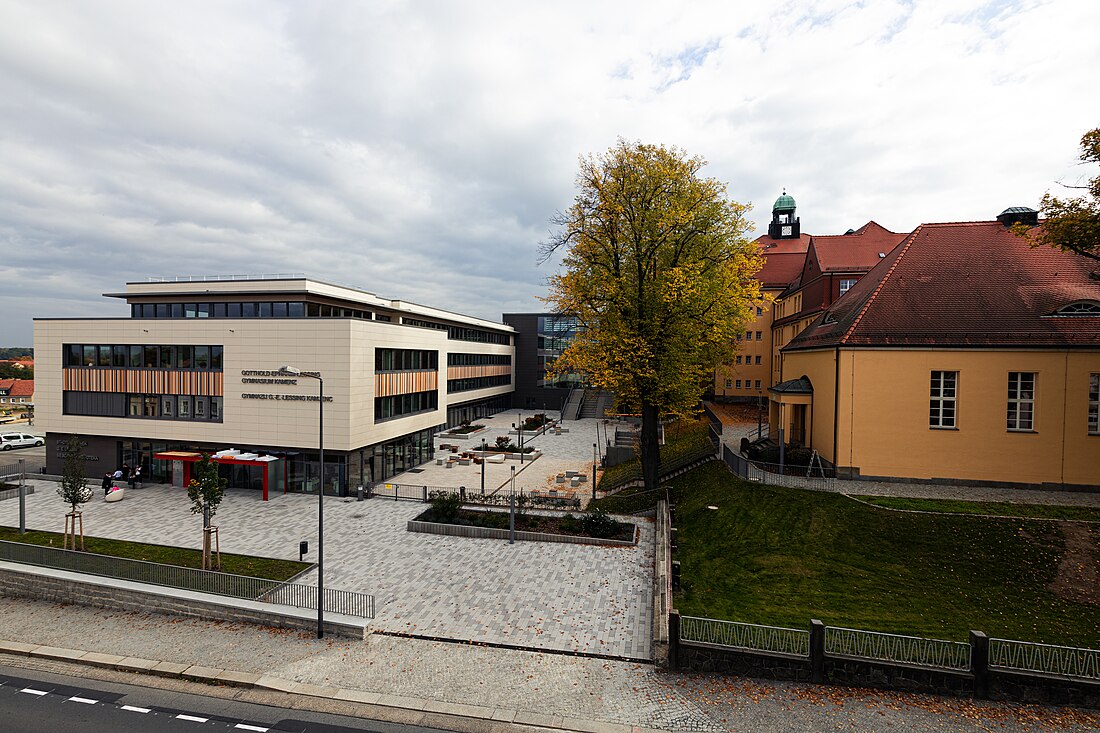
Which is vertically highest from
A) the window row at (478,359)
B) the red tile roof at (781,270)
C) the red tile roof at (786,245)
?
the red tile roof at (786,245)

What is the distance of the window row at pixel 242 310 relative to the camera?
3438 cm

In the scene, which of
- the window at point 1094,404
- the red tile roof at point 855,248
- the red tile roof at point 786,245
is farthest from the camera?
the red tile roof at point 786,245

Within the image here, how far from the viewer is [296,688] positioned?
1211 centimetres

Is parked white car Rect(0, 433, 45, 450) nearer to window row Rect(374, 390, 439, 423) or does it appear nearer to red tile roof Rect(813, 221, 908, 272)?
window row Rect(374, 390, 439, 423)

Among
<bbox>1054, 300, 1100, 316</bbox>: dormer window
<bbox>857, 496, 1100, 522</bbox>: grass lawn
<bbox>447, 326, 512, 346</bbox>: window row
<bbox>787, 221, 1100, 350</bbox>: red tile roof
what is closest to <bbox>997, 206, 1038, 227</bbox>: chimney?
<bbox>787, 221, 1100, 350</bbox>: red tile roof

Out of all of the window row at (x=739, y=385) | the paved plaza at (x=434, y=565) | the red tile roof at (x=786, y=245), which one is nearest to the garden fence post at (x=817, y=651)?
the paved plaza at (x=434, y=565)

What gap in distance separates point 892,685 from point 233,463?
31.0 m

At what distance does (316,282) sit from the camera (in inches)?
1420

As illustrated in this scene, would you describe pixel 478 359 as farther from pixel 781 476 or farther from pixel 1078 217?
pixel 1078 217

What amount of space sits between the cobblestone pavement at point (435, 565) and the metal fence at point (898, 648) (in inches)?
181

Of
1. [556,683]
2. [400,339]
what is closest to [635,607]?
[556,683]

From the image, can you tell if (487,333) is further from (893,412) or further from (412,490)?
(893,412)

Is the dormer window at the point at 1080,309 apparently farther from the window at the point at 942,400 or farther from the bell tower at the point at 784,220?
the bell tower at the point at 784,220

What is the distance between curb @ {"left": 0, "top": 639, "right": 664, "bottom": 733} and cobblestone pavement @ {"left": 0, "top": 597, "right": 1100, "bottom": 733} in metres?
0.19
